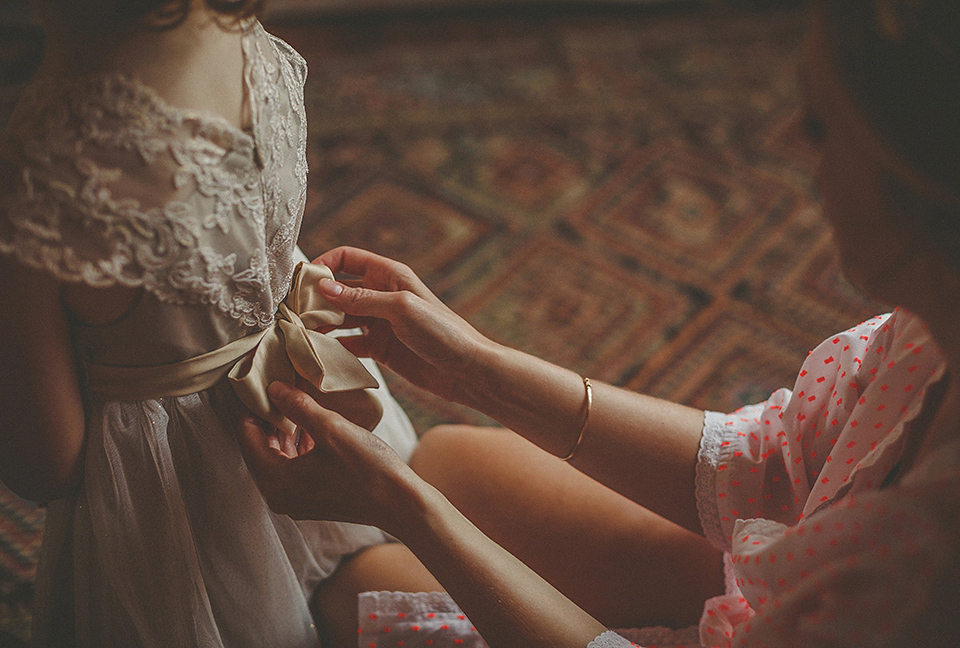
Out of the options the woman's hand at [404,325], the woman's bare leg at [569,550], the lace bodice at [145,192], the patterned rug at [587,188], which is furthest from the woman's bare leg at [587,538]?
the patterned rug at [587,188]

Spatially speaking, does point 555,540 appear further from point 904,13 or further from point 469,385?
point 904,13

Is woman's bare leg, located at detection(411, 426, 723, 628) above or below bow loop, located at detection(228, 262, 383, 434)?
below

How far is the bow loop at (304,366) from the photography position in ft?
2.78

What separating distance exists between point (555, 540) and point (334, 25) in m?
2.62

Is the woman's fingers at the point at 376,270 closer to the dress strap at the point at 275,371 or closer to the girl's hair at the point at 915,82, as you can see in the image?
the dress strap at the point at 275,371

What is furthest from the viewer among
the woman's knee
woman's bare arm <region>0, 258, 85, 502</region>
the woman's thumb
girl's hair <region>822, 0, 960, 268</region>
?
the woman's knee

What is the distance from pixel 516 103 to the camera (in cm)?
262

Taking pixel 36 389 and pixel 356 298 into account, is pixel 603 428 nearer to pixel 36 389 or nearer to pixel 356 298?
pixel 356 298

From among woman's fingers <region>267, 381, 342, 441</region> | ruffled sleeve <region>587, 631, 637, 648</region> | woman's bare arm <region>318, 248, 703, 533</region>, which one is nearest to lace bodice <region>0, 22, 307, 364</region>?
woman's fingers <region>267, 381, 342, 441</region>

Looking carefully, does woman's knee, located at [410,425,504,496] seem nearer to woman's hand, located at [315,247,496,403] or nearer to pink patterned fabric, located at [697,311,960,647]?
woman's hand, located at [315,247,496,403]

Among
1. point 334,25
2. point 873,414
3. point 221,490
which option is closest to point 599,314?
point 873,414

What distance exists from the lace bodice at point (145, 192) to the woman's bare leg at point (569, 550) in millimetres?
400

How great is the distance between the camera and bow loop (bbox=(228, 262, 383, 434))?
846 millimetres

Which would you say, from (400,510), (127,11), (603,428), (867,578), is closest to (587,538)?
(603,428)
